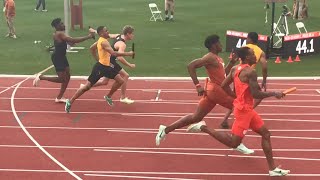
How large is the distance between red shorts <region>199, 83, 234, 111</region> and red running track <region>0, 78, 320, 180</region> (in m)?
0.79

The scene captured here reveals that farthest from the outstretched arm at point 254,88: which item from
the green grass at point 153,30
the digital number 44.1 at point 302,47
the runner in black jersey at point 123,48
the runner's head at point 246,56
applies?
the digital number 44.1 at point 302,47

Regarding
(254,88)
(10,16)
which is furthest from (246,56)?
(10,16)

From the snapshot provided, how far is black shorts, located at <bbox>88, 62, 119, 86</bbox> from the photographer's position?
39.1ft

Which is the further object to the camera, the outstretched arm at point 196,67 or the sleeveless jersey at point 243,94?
the outstretched arm at point 196,67

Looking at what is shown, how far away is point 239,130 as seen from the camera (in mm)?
8164

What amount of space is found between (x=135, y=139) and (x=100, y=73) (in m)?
2.29

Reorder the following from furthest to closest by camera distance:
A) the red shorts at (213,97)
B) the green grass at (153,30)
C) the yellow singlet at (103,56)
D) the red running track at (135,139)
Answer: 1. the green grass at (153,30)
2. the yellow singlet at (103,56)
3. the red shorts at (213,97)
4. the red running track at (135,139)

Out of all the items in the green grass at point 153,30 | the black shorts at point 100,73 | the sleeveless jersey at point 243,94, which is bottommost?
the green grass at point 153,30

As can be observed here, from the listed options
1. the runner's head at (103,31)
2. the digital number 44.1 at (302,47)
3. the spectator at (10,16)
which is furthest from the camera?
the spectator at (10,16)

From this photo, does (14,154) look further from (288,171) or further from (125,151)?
(288,171)

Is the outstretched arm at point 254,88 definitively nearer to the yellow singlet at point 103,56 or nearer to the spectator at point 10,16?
the yellow singlet at point 103,56

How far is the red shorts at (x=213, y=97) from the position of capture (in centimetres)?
932

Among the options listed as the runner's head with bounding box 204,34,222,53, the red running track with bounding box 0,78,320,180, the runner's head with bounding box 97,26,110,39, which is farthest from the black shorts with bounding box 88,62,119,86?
the runner's head with bounding box 204,34,222,53

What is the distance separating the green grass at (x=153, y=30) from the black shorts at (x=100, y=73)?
3.97 meters
